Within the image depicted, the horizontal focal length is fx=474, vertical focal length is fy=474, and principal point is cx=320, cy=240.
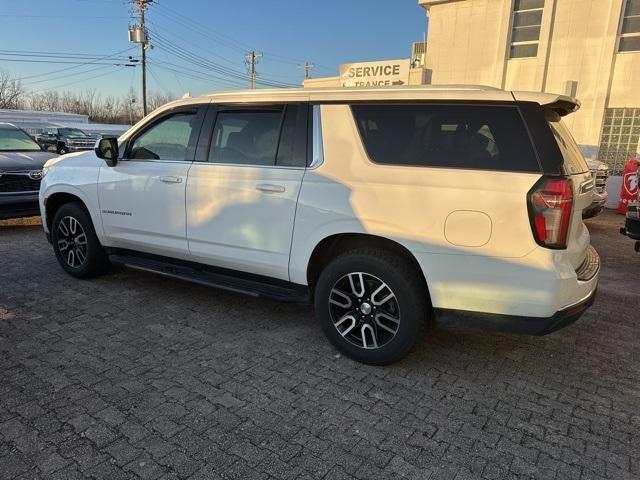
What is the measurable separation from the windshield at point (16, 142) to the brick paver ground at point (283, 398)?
5.74 meters

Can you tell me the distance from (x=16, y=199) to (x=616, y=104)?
15.6 metres

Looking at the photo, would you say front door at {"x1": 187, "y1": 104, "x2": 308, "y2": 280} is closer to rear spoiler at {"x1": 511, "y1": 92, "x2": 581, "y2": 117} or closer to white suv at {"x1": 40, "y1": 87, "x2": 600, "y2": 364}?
white suv at {"x1": 40, "y1": 87, "x2": 600, "y2": 364}

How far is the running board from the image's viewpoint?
3.83 m

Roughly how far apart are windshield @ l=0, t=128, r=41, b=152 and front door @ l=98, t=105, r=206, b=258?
566cm

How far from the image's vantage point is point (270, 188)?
3709 millimetres

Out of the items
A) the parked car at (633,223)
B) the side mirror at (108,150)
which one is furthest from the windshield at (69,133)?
the parked car at (633,223)

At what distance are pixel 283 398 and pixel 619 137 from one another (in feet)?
49.8

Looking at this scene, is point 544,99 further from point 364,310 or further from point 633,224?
point 633,224

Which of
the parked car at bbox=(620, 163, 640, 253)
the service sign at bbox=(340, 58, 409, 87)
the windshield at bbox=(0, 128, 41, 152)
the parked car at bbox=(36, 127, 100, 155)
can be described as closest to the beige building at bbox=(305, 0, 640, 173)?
the service sign at bbox=(340, 58, 409, 87)

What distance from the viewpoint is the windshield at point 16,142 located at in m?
9.02

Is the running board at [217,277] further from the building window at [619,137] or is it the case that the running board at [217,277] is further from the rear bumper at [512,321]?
the building window at [619,137]

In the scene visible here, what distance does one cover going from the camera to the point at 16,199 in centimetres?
782

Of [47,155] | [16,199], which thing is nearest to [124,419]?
[16,199]

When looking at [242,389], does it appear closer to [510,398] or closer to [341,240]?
[341,240]
